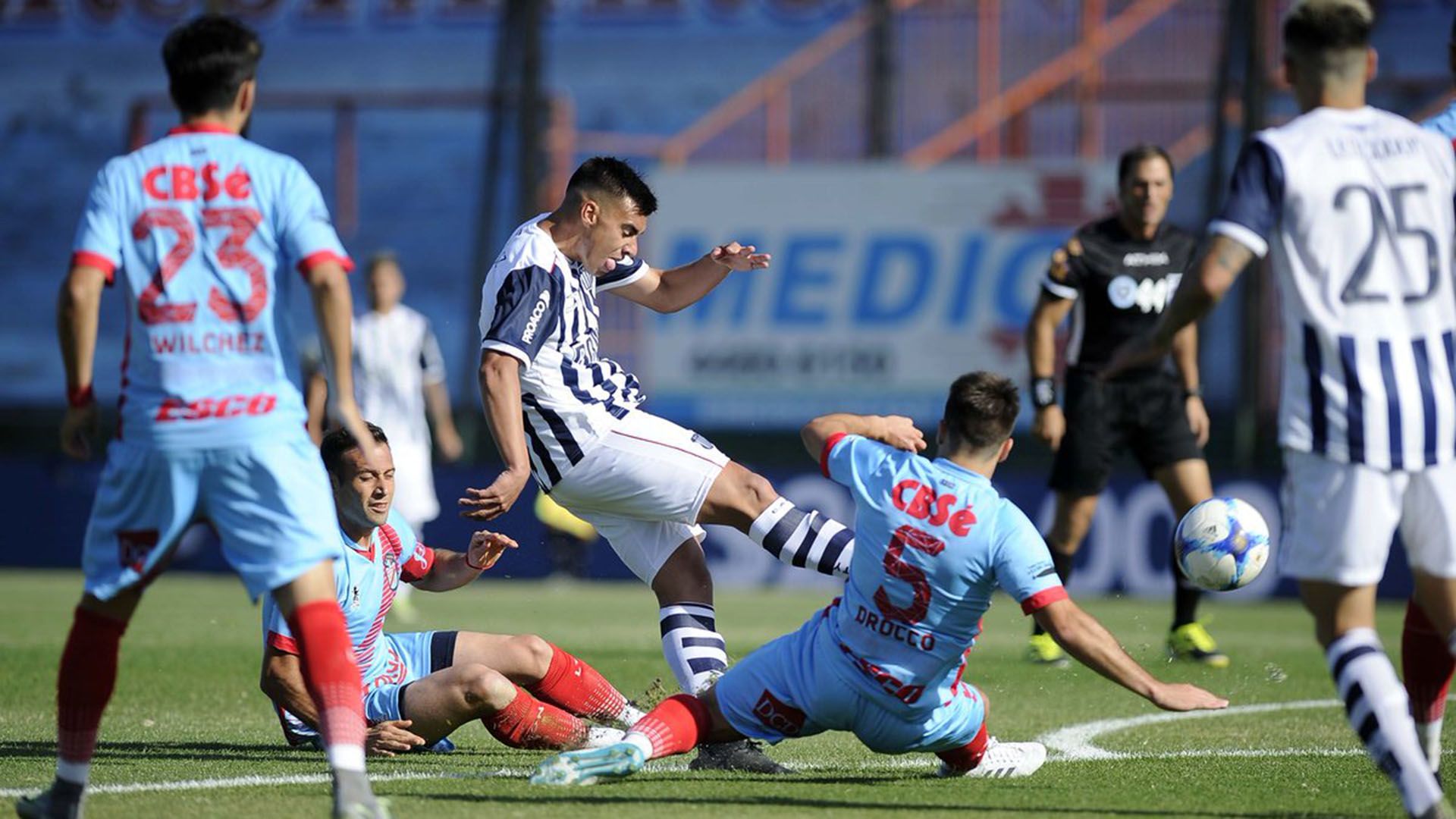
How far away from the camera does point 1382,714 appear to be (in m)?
4.46

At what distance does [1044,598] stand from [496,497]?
66.0 inches

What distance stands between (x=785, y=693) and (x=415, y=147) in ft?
64.4

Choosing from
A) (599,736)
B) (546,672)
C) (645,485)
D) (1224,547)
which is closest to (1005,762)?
(599,736)

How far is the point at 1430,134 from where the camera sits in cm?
471

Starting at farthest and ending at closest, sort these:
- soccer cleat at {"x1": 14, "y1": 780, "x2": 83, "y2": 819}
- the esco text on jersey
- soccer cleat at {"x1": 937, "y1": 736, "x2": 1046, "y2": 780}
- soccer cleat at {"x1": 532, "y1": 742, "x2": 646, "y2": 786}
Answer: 1. the esco text on jersey
2. soccer cleat at {"x1": 937, "y1": 736, "x2": 1046, "y2": 780}
3. soccer cleat at {"x1": 532, "y1": 742, "x2": 646, "y2": 786}
4. soccer cleat at {"x1": 14, "y1": 780, "x2": 83, "y2": 819}

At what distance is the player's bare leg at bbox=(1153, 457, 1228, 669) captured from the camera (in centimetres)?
916

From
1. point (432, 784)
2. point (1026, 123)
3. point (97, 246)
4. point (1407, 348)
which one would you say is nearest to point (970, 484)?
point (1407, 348)

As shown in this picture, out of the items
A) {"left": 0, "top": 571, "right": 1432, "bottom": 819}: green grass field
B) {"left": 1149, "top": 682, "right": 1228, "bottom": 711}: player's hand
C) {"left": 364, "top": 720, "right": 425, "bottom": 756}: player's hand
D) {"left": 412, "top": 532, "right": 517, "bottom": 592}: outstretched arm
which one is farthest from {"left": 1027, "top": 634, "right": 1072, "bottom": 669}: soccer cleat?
{"left": 1149, "top": 682, "right": 1228, "bottom": 711}: player's hand

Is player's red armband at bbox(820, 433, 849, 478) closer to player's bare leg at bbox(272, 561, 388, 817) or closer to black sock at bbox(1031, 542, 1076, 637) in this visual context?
player's bare leg at bbox(272, 561, 388, 817)

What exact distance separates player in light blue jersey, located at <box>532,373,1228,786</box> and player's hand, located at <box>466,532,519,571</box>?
817mm

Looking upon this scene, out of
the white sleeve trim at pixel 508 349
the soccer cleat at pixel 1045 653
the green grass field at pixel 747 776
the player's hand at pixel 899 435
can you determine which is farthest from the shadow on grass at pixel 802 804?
the soccer cleat at pixel 1045 653

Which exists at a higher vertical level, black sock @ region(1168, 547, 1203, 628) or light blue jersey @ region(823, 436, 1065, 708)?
light blue jersey @ region(823, 436, 1065, 708)

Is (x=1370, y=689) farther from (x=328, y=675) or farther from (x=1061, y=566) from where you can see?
(x=1061, y=566)

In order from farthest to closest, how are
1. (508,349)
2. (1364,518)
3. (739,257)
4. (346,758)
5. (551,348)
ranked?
(739,257) < (551,348) < (508,349) < (346,758) < (1364,518)
